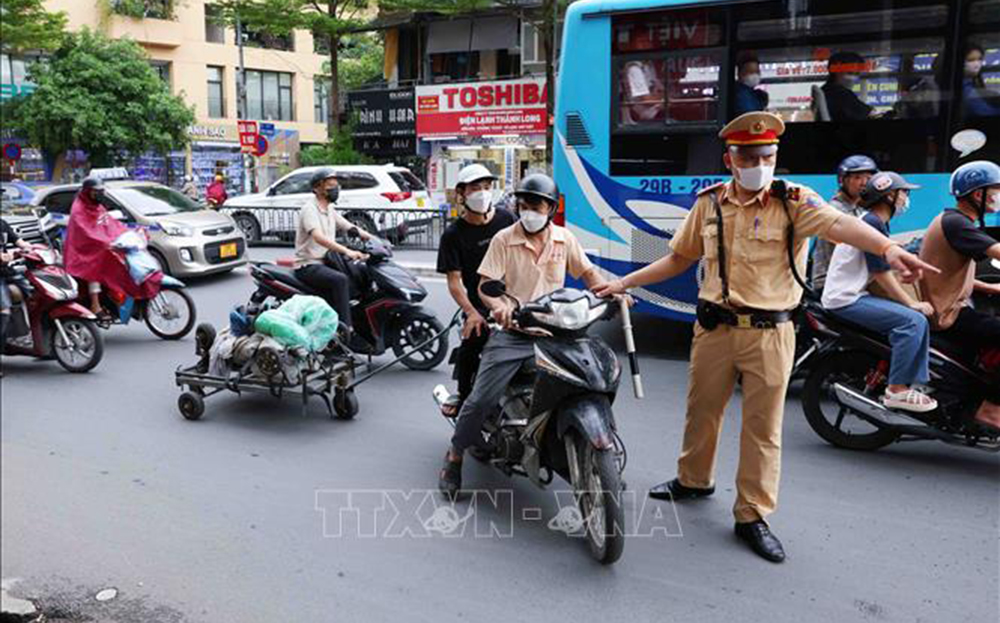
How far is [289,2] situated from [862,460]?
75.4ft

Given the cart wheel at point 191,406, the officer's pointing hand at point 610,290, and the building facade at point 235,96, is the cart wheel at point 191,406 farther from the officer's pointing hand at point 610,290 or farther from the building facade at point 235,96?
the building facade at point 235,96

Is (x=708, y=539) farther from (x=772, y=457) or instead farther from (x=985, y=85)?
(x=985, y=85)

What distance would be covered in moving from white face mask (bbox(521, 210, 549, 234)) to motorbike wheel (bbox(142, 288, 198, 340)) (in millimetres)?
5290

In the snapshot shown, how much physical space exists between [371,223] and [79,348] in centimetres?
945

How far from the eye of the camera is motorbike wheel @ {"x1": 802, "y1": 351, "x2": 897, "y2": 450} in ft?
16.2

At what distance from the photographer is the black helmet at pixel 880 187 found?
15.9ft

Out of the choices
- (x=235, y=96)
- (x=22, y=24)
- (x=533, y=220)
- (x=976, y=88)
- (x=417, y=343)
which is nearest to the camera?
(x=22, y=24)

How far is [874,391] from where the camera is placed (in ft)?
16.0

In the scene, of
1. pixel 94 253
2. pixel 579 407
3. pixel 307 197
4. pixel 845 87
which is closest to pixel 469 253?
pixel 579 407

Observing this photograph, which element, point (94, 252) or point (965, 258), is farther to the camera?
point (94, 252)

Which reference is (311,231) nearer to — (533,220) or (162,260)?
(533,220)

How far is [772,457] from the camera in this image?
12.1ft

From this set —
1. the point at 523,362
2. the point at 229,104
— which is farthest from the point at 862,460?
the point at 229,104

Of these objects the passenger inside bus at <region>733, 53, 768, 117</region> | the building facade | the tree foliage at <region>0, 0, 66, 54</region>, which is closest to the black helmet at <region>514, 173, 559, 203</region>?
the tree foliage at <region>0, 0, 66, 54</region>
